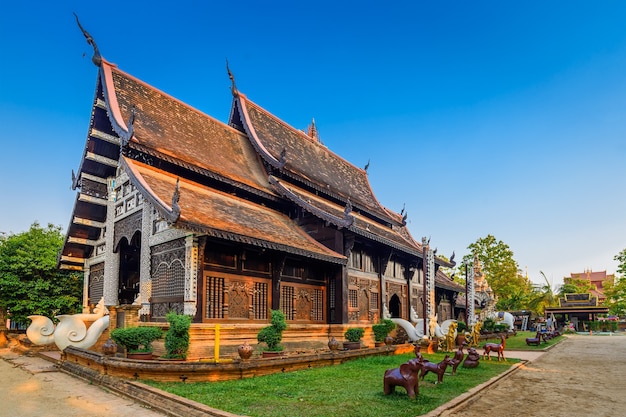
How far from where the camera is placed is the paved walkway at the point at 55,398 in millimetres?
7637

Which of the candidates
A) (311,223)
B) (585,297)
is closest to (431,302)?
(311,223)

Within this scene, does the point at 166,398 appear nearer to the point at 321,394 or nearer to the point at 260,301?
the point at 321,394

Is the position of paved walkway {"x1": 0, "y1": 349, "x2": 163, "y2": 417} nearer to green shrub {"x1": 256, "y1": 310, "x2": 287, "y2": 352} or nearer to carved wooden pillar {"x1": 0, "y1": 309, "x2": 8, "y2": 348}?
green shrub {"x1": 256, "y1": 310, "x2": 287, "y2": 352}

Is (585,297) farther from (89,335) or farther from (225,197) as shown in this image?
(89,335)

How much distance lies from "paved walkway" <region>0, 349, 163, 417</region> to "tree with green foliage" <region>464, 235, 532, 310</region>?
47581 mm

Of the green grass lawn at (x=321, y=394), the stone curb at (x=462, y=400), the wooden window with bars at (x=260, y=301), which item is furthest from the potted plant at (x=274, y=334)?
the stone curb at (x=462, y=400)

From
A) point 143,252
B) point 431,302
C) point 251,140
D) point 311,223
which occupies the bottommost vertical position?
point 431,302

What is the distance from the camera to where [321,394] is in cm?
863

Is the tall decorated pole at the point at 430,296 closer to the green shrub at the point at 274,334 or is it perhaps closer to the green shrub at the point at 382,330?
the green shrub at the point at 382,330

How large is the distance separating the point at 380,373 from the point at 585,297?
2006 inches

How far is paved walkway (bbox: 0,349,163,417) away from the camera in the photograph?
7.64m

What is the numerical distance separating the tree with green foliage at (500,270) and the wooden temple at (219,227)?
34.5 m

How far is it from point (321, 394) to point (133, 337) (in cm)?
459

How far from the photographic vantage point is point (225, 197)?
1553cm
